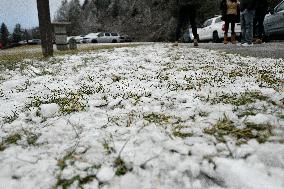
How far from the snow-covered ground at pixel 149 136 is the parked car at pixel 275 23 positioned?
8.99m

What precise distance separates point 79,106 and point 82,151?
0.96m

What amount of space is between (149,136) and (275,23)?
11.5 metres

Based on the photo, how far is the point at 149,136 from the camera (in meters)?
2.03

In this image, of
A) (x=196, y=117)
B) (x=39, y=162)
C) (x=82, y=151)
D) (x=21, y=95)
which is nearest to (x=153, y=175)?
(x=82, y=151)

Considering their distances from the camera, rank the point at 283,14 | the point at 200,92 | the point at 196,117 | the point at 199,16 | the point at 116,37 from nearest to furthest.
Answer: the point at 196,117 < the point at 200,92 < the point at 283,14 < the point at 199,16 < the point at 116,37

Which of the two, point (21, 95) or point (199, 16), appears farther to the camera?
point (199, 16)

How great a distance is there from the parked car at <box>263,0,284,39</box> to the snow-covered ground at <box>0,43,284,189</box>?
29.5 feet

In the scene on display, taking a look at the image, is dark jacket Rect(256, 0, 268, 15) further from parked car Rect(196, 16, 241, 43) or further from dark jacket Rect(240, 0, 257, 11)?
parked car Rect(196, 16, 241, 43)

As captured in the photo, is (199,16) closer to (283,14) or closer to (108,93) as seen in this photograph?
(283,14)

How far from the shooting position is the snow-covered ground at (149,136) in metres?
1.58

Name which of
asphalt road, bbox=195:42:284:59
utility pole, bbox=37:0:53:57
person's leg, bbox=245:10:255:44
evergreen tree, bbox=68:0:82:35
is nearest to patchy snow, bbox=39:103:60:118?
asphalt road, bbox=195:42:284:59

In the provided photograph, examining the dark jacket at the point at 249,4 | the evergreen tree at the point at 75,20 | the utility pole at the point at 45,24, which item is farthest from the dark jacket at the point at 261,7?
the evergreen tree at the point at 75,20

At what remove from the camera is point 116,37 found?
41562mm

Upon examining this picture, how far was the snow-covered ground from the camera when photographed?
1.58 meters
